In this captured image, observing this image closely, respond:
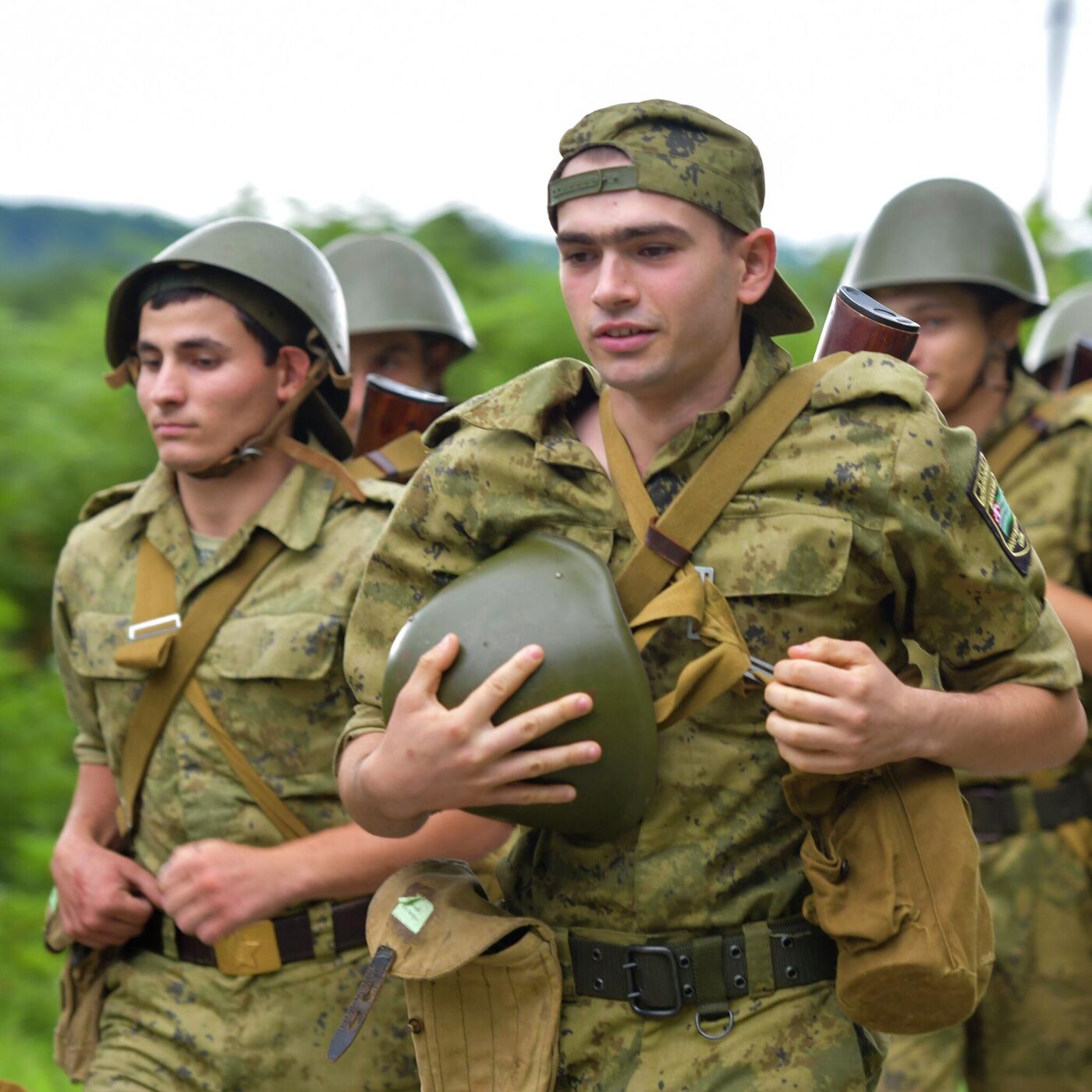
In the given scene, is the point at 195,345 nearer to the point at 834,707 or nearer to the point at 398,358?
the point at 834,707

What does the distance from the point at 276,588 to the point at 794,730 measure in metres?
1.83

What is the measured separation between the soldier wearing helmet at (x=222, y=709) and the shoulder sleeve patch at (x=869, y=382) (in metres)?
1.31

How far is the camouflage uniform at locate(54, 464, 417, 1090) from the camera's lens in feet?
12.7

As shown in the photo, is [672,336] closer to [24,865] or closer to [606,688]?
[606,688]

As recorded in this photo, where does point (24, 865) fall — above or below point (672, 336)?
below

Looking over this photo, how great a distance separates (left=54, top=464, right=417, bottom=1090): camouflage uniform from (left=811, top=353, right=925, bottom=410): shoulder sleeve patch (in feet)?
4.74

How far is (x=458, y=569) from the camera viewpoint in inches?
121

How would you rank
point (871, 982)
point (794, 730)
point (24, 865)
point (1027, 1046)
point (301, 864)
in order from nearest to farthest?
point (794, 730), point (871, 982), point (301, 864), point (1027, 1046), point (24, 865)

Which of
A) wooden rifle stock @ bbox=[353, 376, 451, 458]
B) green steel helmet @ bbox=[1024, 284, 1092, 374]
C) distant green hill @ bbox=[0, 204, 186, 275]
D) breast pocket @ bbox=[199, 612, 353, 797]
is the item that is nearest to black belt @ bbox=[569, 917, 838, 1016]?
breast pocket @ bbox=[199, 612, 353, 797]

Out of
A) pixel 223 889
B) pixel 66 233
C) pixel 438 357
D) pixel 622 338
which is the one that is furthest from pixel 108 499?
pixel 66 233

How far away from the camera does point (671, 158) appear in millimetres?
2951

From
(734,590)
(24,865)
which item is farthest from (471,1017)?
(24,865)

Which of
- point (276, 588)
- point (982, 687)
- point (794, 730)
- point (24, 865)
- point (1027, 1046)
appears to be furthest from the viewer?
point (24, 865)

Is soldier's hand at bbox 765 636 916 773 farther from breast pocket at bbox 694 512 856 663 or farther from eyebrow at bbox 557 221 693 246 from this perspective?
eyebrow at bbox 557 221 693 246
